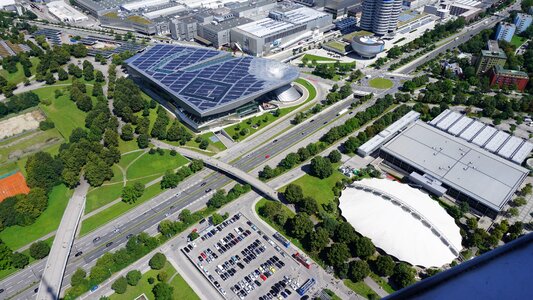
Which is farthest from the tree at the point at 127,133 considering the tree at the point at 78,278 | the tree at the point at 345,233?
the tree at the point at 345,233

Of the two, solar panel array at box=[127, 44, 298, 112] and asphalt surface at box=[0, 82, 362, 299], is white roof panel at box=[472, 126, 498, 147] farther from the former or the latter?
solar panel array at box=[127, 44, 298, 112]

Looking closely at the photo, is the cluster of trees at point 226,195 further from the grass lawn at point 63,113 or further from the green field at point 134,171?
the grass lawn at point 63,113

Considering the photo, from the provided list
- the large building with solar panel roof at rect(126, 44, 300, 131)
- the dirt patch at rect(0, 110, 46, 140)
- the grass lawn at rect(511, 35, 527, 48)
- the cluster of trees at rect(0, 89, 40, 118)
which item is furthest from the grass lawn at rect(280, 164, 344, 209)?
the grass lawn at rect(511, 35, 527, 48)

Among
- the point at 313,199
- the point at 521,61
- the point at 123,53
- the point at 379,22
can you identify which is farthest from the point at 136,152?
the point at 521,61

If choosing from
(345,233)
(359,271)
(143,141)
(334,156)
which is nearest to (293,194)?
(345,233)

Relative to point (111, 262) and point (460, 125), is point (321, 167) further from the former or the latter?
point (111, 262)
